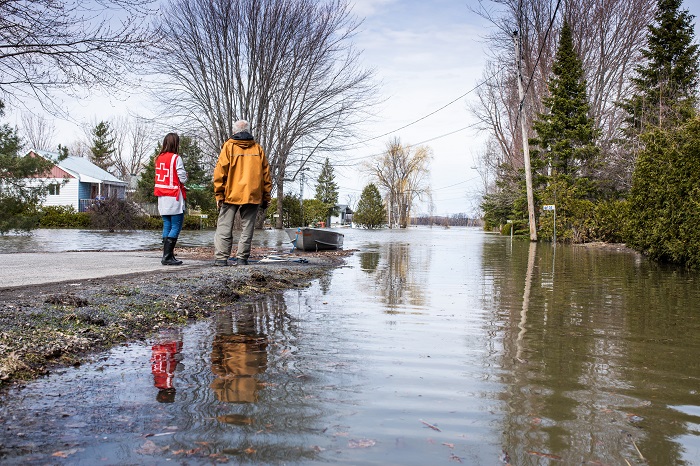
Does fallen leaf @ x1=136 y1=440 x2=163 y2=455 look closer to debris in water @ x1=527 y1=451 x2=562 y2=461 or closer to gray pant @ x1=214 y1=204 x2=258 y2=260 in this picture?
debris in water @ x1=527 y1=451 x2=562 y2=461

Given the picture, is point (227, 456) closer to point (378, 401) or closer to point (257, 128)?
point (378, 401)

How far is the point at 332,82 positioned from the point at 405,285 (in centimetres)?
2557

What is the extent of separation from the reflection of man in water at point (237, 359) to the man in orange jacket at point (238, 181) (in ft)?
13.9

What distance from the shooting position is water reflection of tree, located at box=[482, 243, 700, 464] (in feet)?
7.38

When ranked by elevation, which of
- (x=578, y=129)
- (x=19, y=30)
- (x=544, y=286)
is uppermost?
(x=578, y=129)

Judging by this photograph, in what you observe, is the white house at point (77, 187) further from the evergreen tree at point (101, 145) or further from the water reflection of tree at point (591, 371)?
the water reflection of tree at point (591, 371)

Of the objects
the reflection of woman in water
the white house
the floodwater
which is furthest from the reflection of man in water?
the white house

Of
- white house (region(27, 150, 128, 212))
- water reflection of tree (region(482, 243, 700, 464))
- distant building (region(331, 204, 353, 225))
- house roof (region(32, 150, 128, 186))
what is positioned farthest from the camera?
distant building (region(331, 204, 353, 225))

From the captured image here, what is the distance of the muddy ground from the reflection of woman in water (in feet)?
0.66

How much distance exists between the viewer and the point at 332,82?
105 feet

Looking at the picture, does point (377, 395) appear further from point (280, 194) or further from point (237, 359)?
point (280, 194)

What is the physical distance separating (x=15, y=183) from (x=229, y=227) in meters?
15.4

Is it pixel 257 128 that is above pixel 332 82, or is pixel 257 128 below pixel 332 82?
below

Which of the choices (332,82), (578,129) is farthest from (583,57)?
(332,82)
